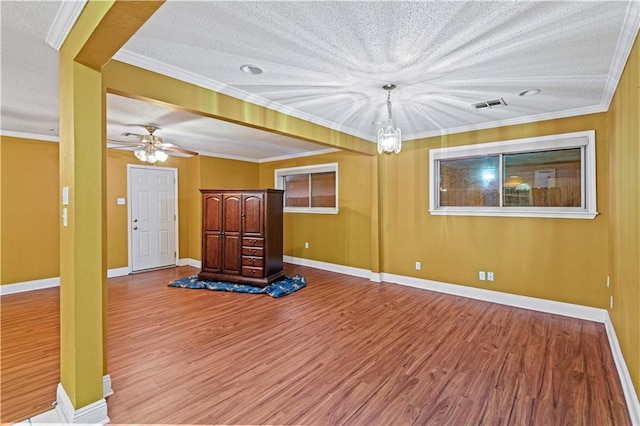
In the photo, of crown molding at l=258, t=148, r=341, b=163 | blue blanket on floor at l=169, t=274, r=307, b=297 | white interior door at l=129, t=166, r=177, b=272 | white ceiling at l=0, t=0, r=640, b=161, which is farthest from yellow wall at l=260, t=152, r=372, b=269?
white interior door at l=129, t=166, r=177, b=272

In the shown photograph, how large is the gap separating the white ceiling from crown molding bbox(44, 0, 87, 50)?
3cm

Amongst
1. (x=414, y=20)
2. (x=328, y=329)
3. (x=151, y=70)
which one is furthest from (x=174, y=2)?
(x=328, y=329)

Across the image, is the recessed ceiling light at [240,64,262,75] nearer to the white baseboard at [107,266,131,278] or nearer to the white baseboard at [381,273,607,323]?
the white baseboard at [381,273,607,323]

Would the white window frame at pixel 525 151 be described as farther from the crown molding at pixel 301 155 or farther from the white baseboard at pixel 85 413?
the white baseboard at pixel 85 413

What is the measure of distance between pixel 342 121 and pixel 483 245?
263 cm

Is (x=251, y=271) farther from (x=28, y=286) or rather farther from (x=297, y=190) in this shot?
(x=28, y=286)

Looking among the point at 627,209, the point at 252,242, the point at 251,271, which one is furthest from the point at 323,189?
the point at 627,209

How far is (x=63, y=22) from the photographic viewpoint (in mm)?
1778

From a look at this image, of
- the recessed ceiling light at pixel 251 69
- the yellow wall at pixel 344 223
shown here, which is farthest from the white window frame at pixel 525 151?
the recessed ceiling light at pixel 251 69

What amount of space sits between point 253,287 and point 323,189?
2.56m

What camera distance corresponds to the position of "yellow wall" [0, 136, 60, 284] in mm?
4543

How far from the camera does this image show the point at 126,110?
3555 millimetres

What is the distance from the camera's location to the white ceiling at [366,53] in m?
1.78

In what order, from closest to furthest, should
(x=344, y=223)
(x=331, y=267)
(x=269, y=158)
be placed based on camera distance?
1. (x=344, y=223)
2. (x=331, y=267)
3. (x=269, y=158)
